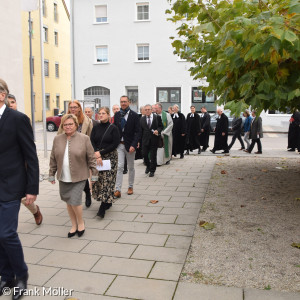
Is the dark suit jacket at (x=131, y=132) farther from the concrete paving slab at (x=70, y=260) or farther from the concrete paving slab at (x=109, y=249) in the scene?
the concrete paving slab at (x=70, y=260)

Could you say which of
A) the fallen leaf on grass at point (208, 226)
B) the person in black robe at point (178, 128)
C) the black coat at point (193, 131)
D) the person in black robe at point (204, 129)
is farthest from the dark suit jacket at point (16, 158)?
the person in black robe at point (204, 129)

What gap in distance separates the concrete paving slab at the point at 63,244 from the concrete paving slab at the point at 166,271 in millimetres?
1105

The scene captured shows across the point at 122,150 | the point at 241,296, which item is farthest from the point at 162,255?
the point at 122,150

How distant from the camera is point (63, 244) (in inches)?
181

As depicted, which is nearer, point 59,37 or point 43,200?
point 43,200

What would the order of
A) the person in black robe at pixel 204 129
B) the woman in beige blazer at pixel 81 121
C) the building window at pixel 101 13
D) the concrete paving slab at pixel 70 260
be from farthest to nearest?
the building window at pixel 101 13 → the person in black robe at pixel 204 129 → the woman in beige blazer at pixel 81 121 → the concrete paving slab at pixel 70 260

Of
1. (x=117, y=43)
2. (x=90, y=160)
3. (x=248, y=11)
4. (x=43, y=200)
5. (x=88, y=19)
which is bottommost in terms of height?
(x=43, y=200)

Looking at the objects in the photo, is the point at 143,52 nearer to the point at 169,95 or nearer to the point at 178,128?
the point at 169,95

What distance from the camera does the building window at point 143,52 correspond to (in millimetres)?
27844

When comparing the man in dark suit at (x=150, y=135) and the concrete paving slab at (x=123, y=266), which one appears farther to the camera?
the man in dark suit at (x=150, y=135)

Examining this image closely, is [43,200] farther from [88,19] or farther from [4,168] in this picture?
[88,19]

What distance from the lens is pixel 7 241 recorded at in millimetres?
3152

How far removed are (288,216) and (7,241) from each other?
13.9 ft

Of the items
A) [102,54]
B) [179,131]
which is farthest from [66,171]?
[102,54]
